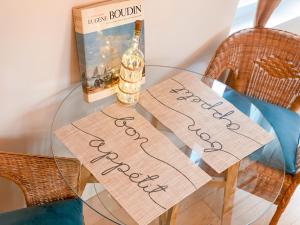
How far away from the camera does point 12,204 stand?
1.40 meters

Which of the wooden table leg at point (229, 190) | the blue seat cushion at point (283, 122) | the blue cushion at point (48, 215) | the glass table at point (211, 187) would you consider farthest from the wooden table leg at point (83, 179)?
the blue seat cushion at point (283, 122)

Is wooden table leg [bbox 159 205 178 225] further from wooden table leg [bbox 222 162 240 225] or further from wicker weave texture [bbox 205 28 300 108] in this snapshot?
wicker weave texture [bbox 205 28 300 108]

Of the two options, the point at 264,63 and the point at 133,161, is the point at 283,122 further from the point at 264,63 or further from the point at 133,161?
the point at 133,161

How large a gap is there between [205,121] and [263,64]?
0.56 m

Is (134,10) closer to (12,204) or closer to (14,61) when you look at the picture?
(14,61)

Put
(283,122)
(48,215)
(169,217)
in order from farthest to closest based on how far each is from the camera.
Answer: (283,122) < (48,215) < (169,217)

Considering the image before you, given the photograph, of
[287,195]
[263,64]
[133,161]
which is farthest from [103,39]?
[287,195]

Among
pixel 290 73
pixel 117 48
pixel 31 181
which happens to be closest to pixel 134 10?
pixel 117 48

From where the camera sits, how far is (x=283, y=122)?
149 cm

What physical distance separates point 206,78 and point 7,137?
72cm

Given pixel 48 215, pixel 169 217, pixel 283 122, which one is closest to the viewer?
pixel 169 217

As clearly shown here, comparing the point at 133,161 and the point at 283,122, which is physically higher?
the point at 133,161

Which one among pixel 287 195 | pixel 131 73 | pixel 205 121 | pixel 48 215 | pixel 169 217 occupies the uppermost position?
pixel 131 73

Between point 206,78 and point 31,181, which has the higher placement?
point 206,78
